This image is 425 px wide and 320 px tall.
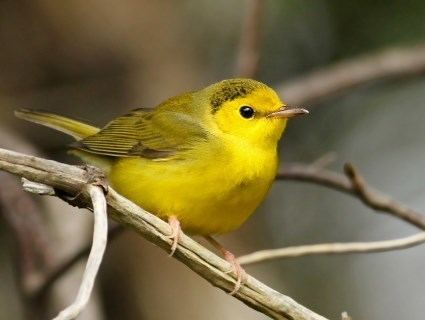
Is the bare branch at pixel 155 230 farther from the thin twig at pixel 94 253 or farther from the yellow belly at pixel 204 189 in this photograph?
the yellow belly at pixel 204 189

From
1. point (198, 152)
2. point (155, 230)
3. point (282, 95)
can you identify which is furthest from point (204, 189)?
point (282, 95)

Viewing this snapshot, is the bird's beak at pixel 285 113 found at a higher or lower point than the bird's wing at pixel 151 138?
higher

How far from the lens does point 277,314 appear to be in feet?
8.89

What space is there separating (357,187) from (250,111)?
60cm

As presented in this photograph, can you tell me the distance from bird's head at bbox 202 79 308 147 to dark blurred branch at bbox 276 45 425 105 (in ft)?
3.86

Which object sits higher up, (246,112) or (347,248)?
(246,112)

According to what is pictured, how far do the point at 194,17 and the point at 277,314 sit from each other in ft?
12.0

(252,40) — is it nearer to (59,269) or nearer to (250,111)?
(250,111)

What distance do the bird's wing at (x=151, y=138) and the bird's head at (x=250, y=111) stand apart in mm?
123

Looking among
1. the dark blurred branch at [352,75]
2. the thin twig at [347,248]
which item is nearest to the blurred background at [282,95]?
the dark blurred branch at [352,75]

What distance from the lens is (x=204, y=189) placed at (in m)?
3.54

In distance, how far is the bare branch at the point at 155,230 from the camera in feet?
7.77

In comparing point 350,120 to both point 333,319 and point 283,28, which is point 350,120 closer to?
point 283,28

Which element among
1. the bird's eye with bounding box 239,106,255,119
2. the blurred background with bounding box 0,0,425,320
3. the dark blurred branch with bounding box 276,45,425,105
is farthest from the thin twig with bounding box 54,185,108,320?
the dark blurred branch with bounding box 276,45,425,105
